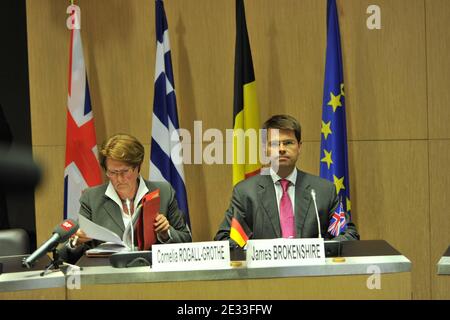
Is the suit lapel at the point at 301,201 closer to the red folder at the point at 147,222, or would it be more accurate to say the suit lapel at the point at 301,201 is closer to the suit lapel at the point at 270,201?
the suit lapel at the point at 270,201

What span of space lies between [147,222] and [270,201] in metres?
0.77

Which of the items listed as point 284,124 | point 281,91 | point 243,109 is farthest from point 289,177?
point 281,91

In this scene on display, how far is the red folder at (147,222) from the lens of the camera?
9.77ft

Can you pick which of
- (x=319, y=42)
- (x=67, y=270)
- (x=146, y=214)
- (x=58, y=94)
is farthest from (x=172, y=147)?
(x=67, y=270)

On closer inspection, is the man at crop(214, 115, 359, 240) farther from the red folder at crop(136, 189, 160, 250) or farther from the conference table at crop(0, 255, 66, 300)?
the conference table at crop(0, 255, 66, 300)

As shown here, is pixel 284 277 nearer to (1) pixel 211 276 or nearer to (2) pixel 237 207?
(1) pixel 211 276

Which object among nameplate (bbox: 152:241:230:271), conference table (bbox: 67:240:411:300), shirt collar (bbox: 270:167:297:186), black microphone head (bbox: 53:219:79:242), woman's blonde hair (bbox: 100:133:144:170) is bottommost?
conference table (bbox: 67:240:411:300)

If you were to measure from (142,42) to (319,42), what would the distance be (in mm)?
1294

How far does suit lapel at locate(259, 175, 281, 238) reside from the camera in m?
3.46

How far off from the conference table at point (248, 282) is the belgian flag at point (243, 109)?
1.99 meters

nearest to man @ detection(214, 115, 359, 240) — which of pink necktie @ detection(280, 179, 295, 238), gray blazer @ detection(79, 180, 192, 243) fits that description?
pink necktie @ detection(280, 179, 295, 238)

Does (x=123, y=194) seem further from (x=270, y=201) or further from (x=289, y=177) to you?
(x=289, y=177)

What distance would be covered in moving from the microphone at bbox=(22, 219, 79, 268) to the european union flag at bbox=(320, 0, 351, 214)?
223 centimetres

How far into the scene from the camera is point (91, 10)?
4867 mm
